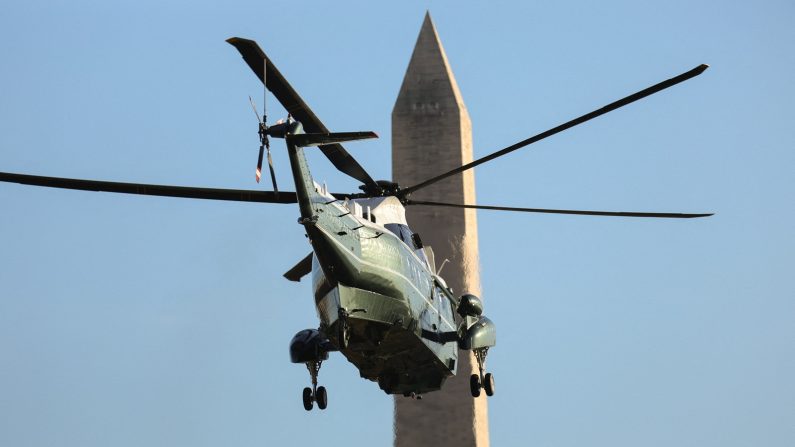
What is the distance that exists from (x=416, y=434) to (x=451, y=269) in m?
7.01

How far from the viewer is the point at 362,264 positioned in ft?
118

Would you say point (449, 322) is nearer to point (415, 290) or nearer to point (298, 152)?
point (415, 290)

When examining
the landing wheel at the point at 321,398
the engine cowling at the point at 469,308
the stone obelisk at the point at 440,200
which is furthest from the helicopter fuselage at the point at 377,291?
the stone obelisk at the point at 440,200

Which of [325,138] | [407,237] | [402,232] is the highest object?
[325,138]

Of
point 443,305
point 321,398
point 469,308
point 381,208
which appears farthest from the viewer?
point 443,305

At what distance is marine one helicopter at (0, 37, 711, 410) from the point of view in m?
34.2

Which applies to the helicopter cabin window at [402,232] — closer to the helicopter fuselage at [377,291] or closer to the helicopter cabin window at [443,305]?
the helicopter fuselage at [377,291]

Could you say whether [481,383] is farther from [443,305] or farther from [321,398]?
[321,398]

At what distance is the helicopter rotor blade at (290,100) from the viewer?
109 ft

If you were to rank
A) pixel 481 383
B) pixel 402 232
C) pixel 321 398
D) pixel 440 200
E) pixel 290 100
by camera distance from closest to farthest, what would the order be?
pixel 290 100, pixel 402 232, pixel 321 398, pixel 481 383, pixel 440 200

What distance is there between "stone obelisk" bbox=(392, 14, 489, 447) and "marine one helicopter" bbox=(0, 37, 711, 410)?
28.6 m

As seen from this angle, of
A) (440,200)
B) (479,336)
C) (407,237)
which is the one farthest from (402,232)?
(440,200)

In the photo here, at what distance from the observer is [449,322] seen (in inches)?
1663

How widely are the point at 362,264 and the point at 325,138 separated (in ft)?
13.4
